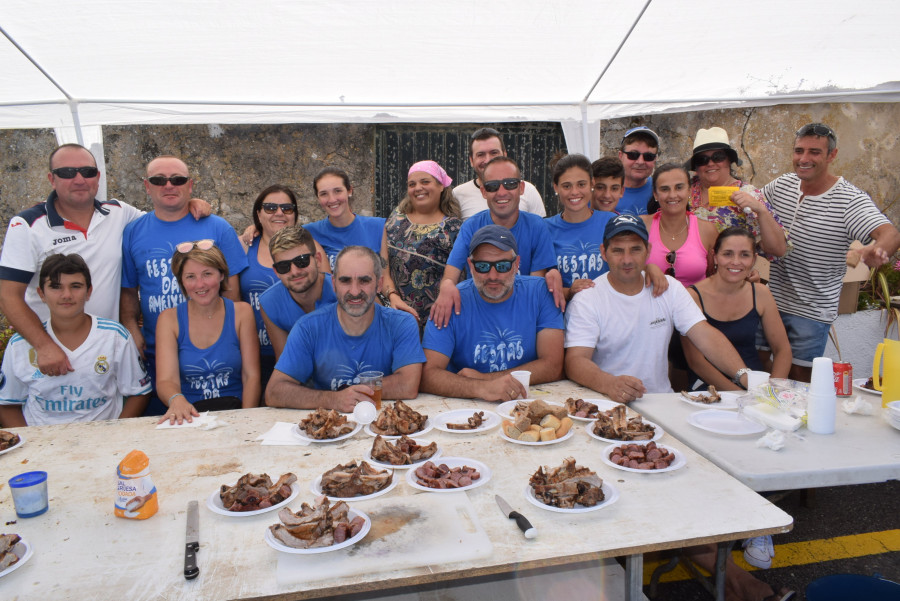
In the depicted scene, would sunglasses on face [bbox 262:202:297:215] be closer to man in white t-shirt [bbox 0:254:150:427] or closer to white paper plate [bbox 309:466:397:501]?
man in white t-shirt [bbox 0:254:150:427]

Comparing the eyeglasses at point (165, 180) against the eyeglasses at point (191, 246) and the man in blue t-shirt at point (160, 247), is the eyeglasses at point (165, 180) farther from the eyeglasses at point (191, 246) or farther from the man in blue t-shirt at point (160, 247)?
the eyeglasses at point (191, 246)

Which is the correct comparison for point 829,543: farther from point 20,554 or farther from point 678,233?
point 20,554

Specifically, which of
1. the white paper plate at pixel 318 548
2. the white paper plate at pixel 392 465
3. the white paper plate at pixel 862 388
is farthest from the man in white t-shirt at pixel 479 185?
the white paper plate at pixel 318 548

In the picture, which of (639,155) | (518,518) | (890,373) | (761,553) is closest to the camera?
(518,518)

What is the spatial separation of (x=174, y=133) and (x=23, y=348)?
11.5 ft

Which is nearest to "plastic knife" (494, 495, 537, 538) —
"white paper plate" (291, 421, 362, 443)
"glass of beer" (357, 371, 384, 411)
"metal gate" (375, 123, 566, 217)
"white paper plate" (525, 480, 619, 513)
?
"white paper plate" (525, 480, 619, 513)

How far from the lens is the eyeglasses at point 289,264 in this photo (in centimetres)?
353

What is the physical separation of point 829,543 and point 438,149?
200 inches

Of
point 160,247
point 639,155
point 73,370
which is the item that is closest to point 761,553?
point 639,155

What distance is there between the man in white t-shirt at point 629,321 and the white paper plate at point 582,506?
1.42 m

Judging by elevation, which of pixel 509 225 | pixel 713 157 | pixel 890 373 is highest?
pixel 713 157

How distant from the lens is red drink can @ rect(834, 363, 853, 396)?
116 inches

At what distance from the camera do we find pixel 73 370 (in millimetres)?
3379

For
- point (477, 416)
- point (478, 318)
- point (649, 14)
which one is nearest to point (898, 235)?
point (649, 14)
